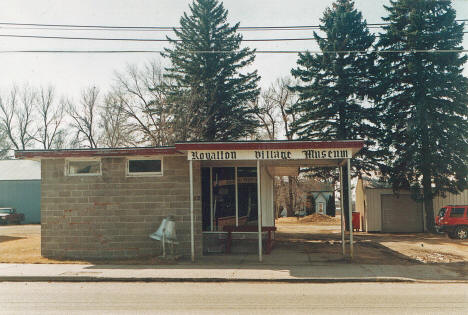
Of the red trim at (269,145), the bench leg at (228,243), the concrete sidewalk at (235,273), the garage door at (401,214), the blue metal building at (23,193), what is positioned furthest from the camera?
the blue metal building at (23,193)

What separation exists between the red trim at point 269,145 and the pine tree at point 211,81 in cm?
2087

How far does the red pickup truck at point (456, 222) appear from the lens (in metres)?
23.2

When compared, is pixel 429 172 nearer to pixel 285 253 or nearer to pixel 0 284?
pixel 285 253

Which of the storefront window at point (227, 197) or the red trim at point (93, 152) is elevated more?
the red trim at point (93, 152)

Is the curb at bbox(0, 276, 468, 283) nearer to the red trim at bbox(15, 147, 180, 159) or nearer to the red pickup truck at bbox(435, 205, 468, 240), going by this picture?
the red trim at bbox(15, 147, 180, 159)

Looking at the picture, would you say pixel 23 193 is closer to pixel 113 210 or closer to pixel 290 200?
pixel 290 200

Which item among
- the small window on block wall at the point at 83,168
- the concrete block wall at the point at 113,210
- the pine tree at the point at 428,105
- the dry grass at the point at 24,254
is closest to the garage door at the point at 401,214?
the pine tree at the point at 428,105

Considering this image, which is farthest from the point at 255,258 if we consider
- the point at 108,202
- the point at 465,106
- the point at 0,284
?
the point at 465,106

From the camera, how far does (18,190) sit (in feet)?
136

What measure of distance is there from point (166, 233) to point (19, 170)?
3386 centimetres

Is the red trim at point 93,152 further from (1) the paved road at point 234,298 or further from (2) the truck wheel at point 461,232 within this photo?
(2) the truck wheel at point 461,232

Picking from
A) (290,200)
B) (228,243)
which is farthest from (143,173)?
(290,200)

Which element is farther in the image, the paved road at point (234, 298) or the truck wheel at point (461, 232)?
the truck wheel at point (461, 232)

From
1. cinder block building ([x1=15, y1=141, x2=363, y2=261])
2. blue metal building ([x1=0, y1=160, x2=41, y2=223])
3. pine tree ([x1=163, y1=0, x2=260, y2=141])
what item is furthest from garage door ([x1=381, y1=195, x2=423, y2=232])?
blue metal building ([x1=0, y1=160, x2=41, y2=223])
